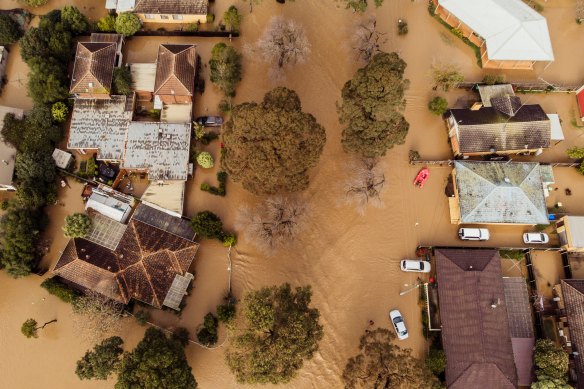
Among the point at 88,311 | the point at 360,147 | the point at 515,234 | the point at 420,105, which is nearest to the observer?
the point at 88,311

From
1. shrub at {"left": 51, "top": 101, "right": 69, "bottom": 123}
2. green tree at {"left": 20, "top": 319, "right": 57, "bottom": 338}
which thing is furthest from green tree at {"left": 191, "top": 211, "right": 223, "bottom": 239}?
shrub at {"left": 51, "top": 101, "right": 69, "bottom": 123}

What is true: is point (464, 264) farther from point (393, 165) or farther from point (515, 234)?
point (393, 165)

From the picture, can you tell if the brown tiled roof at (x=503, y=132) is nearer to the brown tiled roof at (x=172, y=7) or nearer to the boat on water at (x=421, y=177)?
the boat on water at (x=421, y=177)

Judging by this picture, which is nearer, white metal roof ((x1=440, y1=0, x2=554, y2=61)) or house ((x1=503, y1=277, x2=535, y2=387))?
house ((x1=503, y1=277, x2=535, y2=387))

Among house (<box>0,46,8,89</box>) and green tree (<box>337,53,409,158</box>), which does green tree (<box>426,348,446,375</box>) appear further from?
house (<box>0,46,8,89</box>)

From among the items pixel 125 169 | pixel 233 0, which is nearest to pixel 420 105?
pixel 233 0

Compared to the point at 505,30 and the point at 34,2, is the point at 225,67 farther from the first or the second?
the point at 505,30
